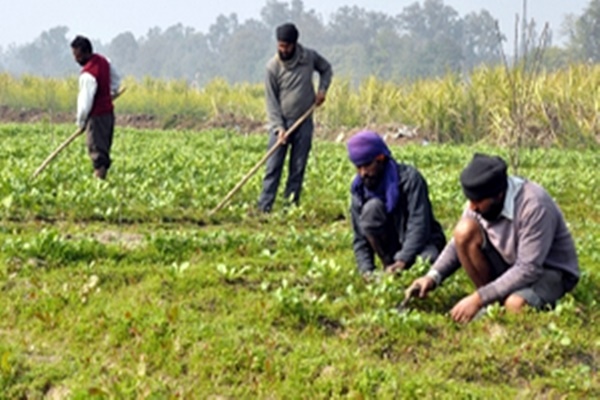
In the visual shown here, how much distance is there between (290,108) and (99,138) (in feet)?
8.42

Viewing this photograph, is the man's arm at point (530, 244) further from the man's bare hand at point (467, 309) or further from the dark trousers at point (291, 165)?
the dark trousers at point (291, 165)

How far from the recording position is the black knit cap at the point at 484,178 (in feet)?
18.5

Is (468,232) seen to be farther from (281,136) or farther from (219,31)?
(219,31)

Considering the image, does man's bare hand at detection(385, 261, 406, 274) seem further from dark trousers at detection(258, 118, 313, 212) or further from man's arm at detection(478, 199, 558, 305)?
dark trousers at detection(258, 118, 313, 212)

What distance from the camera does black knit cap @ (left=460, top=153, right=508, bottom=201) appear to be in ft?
18.5

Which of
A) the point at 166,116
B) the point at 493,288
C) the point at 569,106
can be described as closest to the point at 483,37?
the point at 166,116

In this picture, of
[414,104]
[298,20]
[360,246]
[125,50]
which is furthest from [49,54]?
[360,246]

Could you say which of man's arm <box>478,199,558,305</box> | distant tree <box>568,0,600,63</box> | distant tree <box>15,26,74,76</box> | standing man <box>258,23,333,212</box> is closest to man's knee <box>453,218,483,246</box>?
man's arm <box>478,199,558,305</box>

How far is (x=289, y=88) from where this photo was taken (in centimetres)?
1041

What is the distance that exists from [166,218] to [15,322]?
3.81 metres

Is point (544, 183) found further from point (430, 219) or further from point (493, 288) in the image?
point (493, 288)

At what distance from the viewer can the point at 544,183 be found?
12906 mm

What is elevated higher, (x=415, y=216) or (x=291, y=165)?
(x=415, y=216)

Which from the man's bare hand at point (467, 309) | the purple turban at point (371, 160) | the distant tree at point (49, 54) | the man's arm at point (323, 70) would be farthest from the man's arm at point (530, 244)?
the distant tree at point (49, 54)
